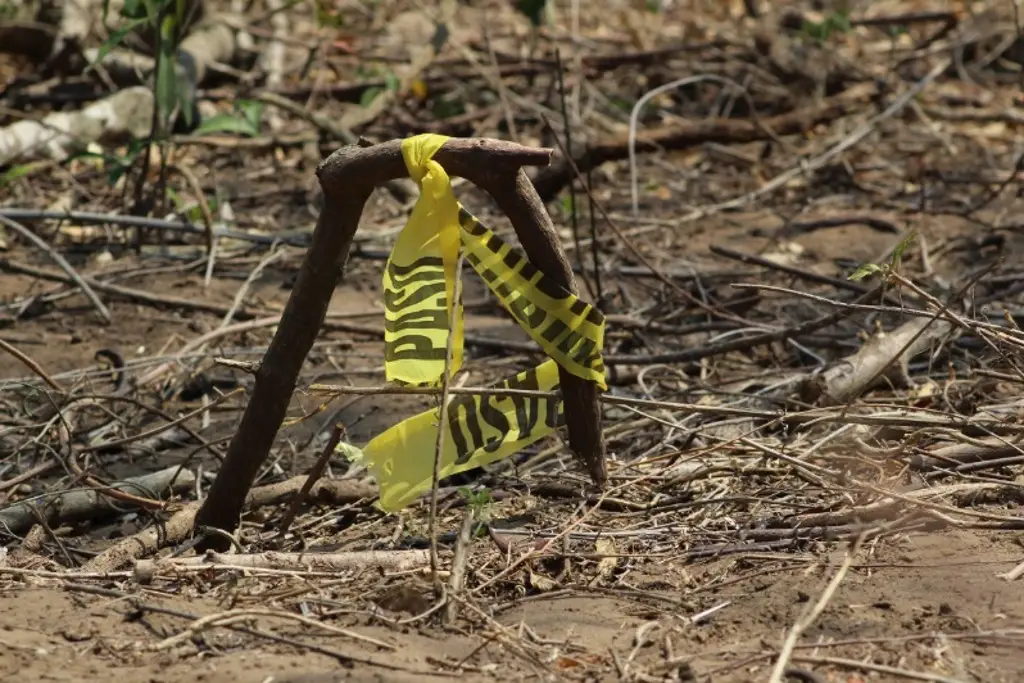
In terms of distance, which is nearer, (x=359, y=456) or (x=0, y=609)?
(x=0, y=609)

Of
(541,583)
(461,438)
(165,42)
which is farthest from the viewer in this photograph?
(165,42)

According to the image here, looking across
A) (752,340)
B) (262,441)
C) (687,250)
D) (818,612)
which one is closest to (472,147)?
(262,441)

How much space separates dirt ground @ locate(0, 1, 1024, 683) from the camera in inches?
90.0

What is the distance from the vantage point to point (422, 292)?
8.80ft

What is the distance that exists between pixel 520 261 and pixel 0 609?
3.88ft

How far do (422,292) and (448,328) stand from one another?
0.09 meters

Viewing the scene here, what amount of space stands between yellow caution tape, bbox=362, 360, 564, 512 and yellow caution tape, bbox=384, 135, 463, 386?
0.54ft

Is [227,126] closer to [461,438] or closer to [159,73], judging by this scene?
[159,73]

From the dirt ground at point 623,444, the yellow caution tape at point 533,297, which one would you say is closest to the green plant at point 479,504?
the dirt ground at point 623,444

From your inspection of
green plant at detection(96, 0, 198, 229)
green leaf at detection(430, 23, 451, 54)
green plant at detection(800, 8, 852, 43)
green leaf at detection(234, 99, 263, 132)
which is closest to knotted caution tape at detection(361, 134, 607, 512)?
green plant at detection(96, 0, 198, 229)

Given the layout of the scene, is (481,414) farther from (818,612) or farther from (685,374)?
(685,374)

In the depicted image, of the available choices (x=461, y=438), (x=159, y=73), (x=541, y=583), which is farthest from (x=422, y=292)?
(x=159, y=73)

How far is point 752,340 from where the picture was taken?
12.9ft

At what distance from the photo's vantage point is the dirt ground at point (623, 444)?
2.29 m
